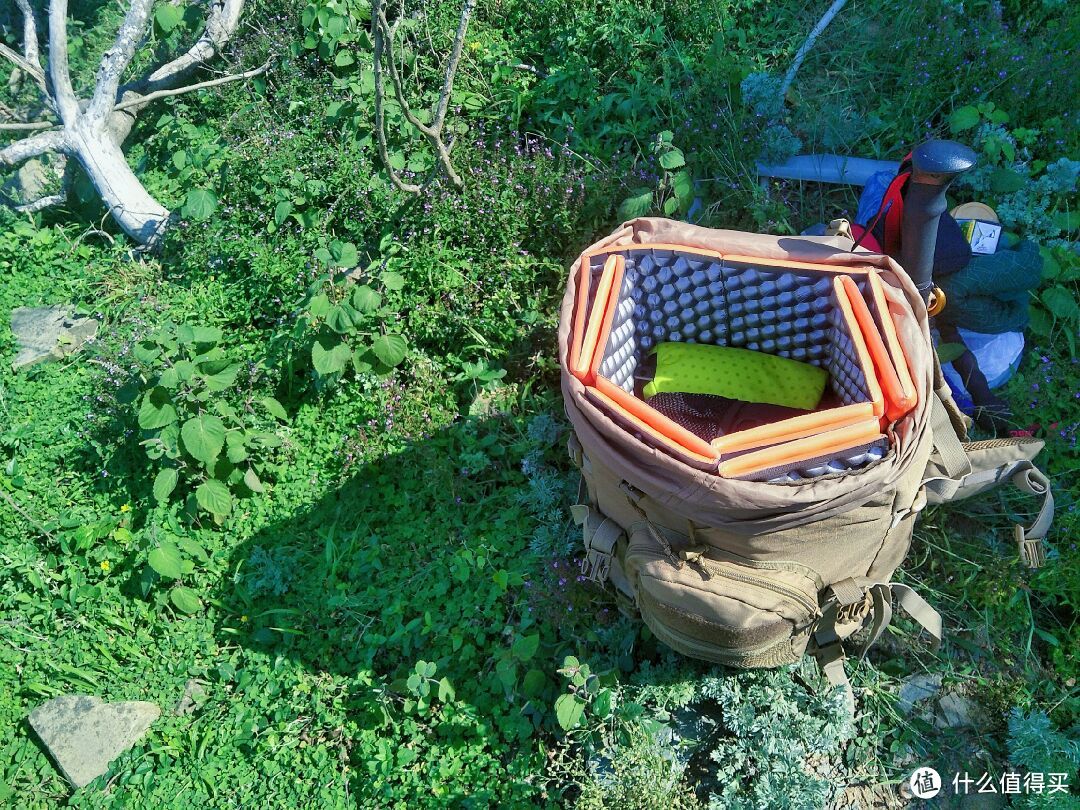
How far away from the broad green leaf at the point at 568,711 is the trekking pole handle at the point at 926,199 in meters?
1.99

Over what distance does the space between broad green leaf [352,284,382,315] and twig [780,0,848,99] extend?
2.40 m

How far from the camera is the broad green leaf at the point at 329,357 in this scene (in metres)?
3.84

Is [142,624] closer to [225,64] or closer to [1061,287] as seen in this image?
[225,64]

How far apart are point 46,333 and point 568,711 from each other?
398cm

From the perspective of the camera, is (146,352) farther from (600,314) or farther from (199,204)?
(600,314)

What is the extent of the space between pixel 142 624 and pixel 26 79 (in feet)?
17.0

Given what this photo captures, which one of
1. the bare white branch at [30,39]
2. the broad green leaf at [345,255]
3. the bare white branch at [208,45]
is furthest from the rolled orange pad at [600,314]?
the bare white branch at [30,39]

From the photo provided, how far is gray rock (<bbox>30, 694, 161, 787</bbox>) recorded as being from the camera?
11.6ft

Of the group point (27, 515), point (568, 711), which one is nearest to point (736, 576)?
point (568, 711)

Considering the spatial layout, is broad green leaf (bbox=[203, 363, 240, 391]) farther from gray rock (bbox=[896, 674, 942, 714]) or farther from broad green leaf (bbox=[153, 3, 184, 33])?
gray rock (bbox=[896, 674, 942, 714])

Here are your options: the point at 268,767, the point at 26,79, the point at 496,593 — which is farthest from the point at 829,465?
the point at 26,79

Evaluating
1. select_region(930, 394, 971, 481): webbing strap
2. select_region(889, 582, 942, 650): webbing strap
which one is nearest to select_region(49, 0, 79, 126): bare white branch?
select_region(930, 394, 971, 481): webbing strap

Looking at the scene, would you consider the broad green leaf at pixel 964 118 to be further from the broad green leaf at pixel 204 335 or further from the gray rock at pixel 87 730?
the gray rock at pixel 87 730

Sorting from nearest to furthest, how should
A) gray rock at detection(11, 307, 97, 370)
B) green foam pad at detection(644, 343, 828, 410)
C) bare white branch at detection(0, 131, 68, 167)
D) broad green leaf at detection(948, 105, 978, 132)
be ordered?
green foam pad at detection(644, 343, 828, 410), broad green leaf at detection(948, 105, 978, 132), gray rock at detection(11, 307, 97, 370), bare white branch at detection(0, 131, 68, 167)
